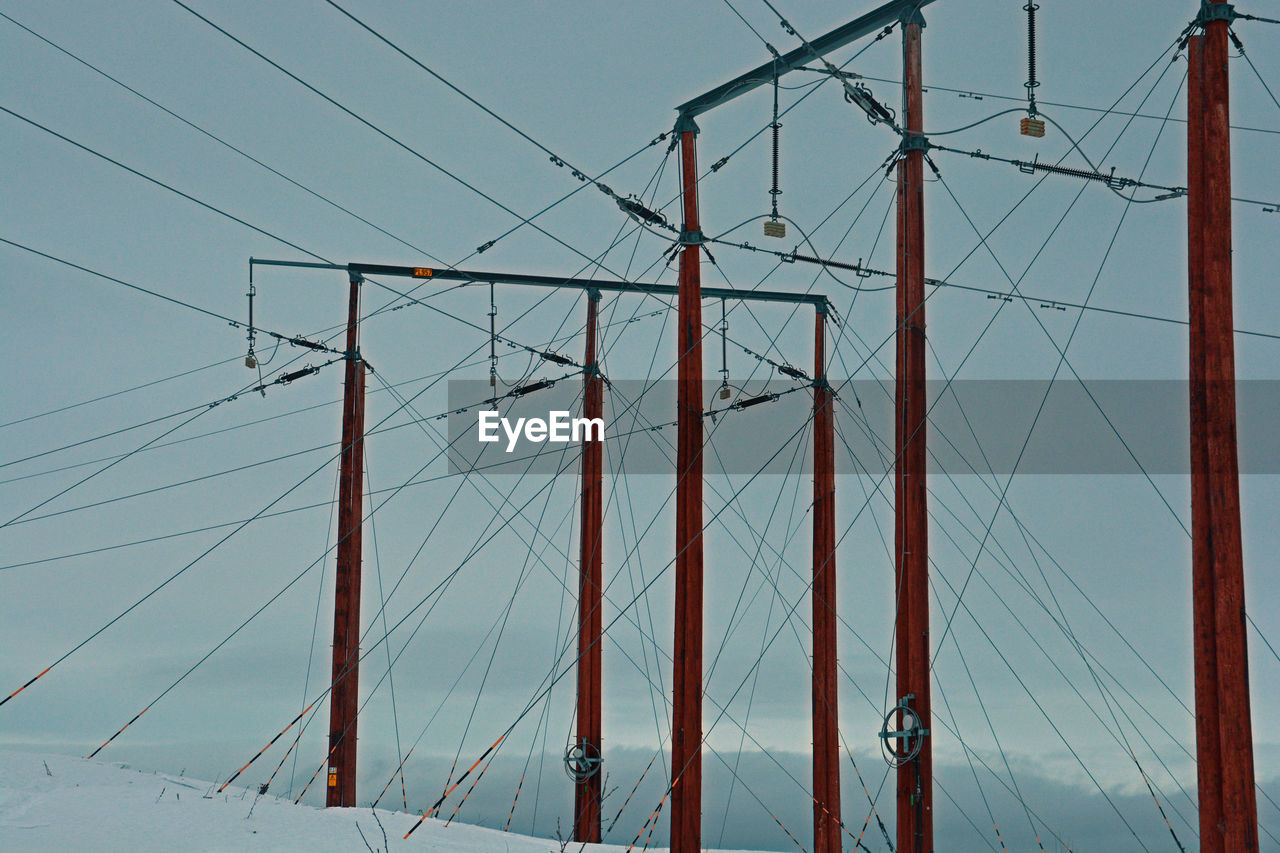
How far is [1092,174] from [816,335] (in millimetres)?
10969

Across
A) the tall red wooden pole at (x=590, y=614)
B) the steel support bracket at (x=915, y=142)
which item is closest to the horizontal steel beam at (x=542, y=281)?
the tall red wooden pole at (x=590, y=614)

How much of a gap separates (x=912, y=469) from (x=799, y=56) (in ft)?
23.9

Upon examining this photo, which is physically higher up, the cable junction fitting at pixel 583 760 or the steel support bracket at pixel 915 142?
the steel support bracket at pixel 915 142

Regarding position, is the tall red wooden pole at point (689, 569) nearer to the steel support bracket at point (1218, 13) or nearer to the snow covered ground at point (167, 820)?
the snow covered ground at point (167, 820)

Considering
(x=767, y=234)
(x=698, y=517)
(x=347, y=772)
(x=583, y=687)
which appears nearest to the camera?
(x=767, y=234)

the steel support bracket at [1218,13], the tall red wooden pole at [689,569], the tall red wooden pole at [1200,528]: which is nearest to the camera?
the tall red wooden pole at [1200,528]

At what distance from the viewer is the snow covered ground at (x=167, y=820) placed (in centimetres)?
1925

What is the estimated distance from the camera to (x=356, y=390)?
31.1m

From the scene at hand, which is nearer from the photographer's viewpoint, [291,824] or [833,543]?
[291,824]

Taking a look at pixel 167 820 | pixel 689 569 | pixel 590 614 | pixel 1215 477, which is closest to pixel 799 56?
pixel 689 569

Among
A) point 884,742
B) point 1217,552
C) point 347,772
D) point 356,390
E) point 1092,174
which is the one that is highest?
point 1092,174

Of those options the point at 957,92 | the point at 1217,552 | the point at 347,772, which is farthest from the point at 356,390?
the point at 1217,552

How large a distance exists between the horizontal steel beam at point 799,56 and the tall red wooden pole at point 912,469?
0.35 metres

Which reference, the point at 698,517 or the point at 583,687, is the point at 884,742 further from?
the point at 583,687
